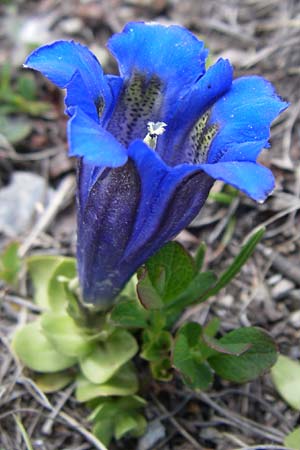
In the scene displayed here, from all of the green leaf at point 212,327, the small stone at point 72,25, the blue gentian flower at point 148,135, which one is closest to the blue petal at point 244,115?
the blue gentian flower at point 148,135

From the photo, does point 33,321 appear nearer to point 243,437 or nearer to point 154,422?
point 154,422

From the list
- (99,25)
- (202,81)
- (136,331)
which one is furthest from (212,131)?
(99,25)

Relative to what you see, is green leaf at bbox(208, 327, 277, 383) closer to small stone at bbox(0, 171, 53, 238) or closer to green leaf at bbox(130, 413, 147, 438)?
green leaf at bbox(130, 413, 147, 438)

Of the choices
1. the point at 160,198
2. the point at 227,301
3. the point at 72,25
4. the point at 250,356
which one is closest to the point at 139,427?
the point at 250,356

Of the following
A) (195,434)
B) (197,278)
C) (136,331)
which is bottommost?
(195,434)

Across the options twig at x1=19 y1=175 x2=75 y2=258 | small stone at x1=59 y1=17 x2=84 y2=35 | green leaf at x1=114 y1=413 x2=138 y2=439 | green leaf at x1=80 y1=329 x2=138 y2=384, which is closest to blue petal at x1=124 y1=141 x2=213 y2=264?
green leaf at x1=80 y1=329 x2=138 y2=384

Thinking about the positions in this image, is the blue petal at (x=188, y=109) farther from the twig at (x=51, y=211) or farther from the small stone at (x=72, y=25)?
the small stone at (x=72, y=25)
